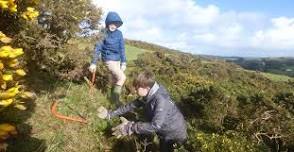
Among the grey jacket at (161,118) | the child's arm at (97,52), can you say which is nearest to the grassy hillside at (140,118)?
the grey jacket at (161,118)

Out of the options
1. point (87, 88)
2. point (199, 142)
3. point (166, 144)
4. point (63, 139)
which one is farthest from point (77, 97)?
point (199, 142)

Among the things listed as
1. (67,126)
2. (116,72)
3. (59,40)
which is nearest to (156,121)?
(67,126)

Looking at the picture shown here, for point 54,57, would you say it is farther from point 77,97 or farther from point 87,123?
point 87,123

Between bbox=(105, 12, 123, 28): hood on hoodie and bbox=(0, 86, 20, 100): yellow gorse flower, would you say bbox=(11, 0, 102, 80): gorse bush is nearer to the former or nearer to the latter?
bbox=(105, 12, 123, 28): hood on hoodie

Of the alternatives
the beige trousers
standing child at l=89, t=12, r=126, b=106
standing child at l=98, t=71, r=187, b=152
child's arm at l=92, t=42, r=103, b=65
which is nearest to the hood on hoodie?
standing child at l=89, t=12, r=126, b=106

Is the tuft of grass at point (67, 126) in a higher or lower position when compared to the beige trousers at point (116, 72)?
lower

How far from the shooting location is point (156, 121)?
6938mm

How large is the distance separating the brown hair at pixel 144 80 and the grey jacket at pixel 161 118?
0.12 meters

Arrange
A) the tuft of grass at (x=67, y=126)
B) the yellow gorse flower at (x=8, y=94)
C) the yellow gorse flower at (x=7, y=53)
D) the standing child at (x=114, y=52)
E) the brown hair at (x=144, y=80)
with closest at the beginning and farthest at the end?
the yellow gorse flower at (x=7, y=53) → the yellow gorse flower at (x=8, y=94) → the brown hair at (x=144, y=80) → the tuft of grass at (x=67, y=126) → the standing child at (x=114, y=52)

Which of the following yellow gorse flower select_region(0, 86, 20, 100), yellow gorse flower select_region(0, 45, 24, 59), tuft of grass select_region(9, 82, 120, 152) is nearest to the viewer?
yellow gorse flower select_region(0, 45, 24, 59)

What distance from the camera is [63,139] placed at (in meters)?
7.85

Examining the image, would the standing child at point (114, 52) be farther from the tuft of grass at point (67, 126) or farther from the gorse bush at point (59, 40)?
the gorse bush at point (59, 40)

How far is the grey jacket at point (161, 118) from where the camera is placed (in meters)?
6.94

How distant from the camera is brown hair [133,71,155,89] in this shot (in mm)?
6848
